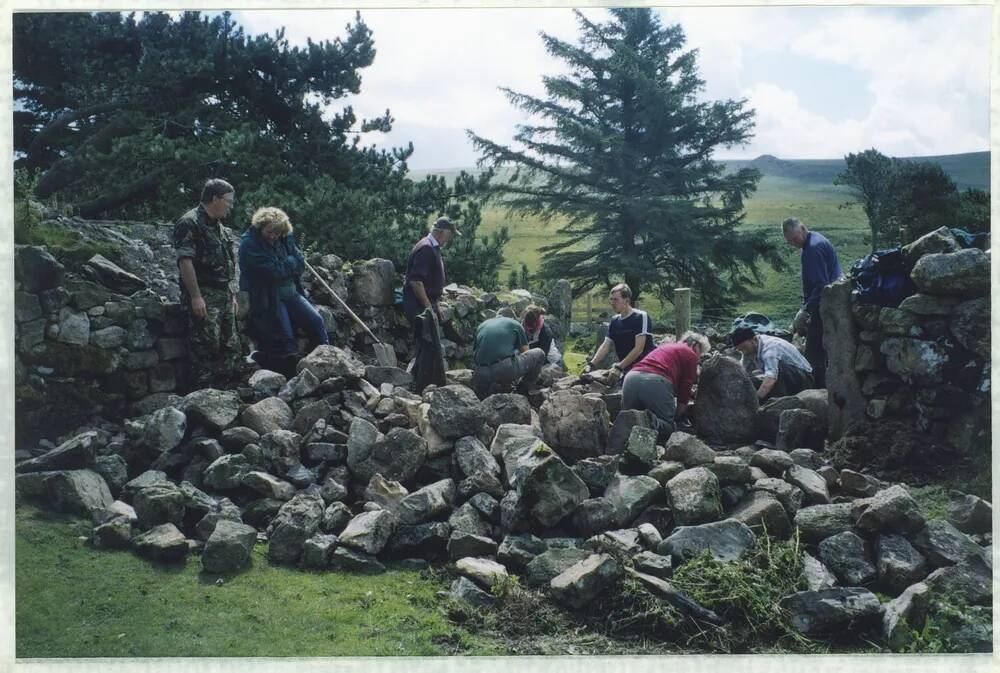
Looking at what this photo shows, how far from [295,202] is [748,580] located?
39.4 feet

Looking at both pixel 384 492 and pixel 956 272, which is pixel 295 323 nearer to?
pixel 384 492

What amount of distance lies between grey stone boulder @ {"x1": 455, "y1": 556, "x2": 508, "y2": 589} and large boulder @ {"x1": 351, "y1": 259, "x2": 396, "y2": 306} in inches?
281

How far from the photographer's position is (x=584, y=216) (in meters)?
27.1

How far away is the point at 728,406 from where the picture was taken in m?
8.95

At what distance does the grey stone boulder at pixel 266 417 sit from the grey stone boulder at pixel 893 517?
16.7 feet

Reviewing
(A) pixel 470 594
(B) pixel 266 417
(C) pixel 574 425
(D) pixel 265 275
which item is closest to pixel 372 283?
(D) pixel 265 275

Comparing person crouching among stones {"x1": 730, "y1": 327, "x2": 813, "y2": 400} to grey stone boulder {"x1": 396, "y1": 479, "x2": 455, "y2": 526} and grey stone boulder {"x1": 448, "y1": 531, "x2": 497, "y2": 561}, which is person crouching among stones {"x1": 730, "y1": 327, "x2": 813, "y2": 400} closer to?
grey stone boulder {"x1": 396, "y1": 479, "x2": 455, "y2": 526}

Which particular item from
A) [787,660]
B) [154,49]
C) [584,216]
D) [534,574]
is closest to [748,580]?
[787,660]

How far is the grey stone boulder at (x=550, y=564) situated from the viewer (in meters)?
6.18

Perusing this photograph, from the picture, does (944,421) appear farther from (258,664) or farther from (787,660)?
→ (258,664)

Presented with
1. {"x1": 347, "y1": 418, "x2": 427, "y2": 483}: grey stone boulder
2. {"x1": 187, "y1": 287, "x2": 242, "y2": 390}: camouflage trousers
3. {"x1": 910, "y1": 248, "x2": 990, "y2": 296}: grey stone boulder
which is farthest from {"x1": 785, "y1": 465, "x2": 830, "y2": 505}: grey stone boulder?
{"x1": 187, "y1": 287, "x2": 242, "y2": 390}: camouflage trousers

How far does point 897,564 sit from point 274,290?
6.64 m

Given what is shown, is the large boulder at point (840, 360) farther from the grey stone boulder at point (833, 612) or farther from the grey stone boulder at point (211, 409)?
the grey stone boulder at point (211, 409)

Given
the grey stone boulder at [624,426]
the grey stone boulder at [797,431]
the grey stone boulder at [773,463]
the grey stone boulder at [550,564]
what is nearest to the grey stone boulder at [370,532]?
the grey stone boulder at [550,564]
